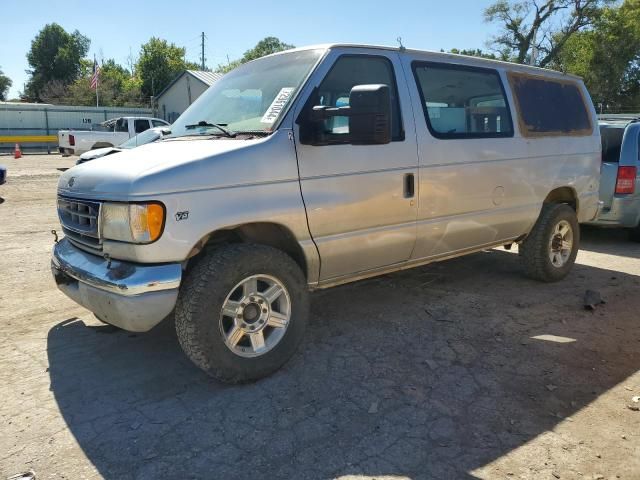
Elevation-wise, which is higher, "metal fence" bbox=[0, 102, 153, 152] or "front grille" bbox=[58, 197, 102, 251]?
"metal fence" bbox=[0, 102, 153, 152]

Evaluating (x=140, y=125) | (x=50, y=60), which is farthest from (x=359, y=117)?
(x=50, y=60)

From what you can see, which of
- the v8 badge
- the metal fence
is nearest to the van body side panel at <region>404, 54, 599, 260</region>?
the v8 badge

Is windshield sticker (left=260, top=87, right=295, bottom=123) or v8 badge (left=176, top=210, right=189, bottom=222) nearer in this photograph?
v8 badge (left=176, top=210, right=189, bottom=222)

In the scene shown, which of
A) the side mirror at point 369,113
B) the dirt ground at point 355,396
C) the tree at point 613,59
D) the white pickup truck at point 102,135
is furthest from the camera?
the tree at point 613,59

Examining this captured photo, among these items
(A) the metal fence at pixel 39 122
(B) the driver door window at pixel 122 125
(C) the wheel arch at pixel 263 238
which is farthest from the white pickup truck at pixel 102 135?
(C) the wheel arch at pixel 263 238

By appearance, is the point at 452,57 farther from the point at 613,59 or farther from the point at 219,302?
the point at 613,59

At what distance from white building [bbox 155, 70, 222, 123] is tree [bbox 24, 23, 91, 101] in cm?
2408

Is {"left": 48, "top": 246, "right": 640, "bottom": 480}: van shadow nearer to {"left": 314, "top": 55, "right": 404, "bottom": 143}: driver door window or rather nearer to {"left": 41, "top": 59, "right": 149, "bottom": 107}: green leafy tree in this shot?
{"left": 314, "top": 55, "right": 404, "bottom": 143}: driver door window

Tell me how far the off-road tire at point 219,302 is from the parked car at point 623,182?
18.4ft

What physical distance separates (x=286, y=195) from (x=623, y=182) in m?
5.93

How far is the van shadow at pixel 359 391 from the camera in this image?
2.68 meters

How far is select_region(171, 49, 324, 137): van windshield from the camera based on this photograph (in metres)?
3.57

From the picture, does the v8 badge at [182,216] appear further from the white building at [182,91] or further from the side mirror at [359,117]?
the white building at [182,91]

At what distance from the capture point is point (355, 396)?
128 inches
